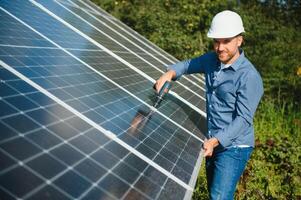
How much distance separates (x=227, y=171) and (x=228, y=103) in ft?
2.95

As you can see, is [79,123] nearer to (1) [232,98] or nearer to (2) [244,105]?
(2) [244,105]

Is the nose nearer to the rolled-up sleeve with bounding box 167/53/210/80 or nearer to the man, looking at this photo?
the man

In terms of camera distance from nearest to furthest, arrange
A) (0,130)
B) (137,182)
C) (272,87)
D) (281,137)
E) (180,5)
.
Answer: (0,130) → (137,182) → (281,137) → (272,87) → (180,5)

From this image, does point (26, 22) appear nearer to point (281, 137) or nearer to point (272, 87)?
point (281, 137)

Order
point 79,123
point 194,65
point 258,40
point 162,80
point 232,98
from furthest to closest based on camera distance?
1. point 258,40
2. point 194,65
3. point 162,80
4. point 232,98
5. point 79,123

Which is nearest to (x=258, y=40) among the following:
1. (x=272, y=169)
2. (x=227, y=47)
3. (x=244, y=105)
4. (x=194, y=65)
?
(x=272, y=169)

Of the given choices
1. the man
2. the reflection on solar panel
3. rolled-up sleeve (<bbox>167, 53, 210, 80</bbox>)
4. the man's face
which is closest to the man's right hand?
rolled-up sleeve (<bbox>167, 53, 210, 80</bbox>)

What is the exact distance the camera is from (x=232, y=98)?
577 cm

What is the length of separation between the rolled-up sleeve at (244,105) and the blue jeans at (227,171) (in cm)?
41

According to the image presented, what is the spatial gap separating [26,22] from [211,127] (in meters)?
3.15

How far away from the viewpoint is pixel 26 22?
6.62 m

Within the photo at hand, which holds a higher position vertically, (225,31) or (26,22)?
(225,31)

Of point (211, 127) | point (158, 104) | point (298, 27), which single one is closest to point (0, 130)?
point (211, 127)

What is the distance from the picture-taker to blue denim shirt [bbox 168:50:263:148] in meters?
5.43
